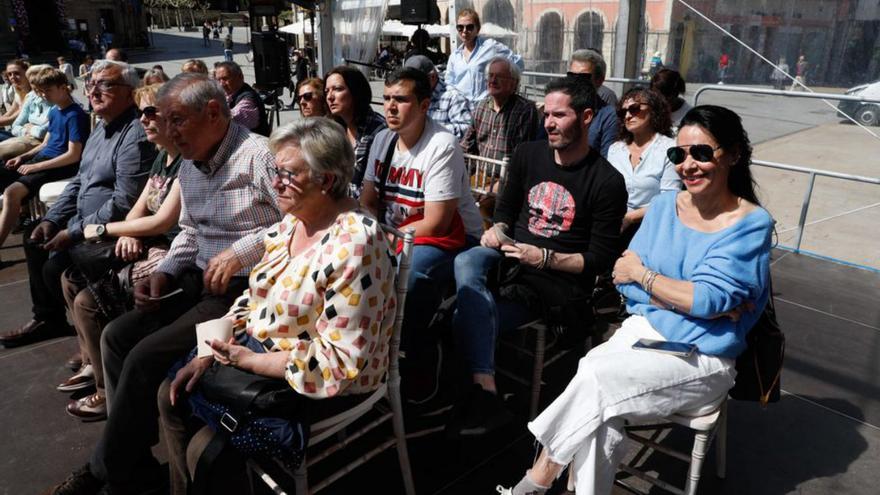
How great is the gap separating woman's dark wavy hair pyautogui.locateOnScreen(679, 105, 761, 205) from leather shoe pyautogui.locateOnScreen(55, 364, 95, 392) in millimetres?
2930

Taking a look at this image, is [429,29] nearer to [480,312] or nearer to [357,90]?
[357,90]

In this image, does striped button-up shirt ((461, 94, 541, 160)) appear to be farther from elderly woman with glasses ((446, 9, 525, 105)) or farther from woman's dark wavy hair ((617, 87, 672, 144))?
elderly woman with glasses ((446, 9, 525, 105))

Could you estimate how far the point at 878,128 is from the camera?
5.54 metres

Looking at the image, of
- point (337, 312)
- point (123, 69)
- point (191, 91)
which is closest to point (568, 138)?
point (337, 312)

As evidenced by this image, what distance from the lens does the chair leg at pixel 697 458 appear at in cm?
195

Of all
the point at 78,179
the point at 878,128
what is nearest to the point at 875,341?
the point at 878,128

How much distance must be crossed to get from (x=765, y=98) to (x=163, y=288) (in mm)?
5711

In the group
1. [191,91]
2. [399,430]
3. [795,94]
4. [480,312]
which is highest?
[191,91]

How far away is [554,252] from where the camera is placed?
2.50 m

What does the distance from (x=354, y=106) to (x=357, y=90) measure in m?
0.10

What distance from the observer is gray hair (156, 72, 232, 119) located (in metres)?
2.41

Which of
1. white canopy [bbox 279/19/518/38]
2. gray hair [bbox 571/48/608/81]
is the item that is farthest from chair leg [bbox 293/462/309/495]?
white canopy [bbox 279/19/518/38]

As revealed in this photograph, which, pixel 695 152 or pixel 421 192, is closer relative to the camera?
pixel 695 152

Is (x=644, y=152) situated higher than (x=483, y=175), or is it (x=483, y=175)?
(x=644, y=152)
